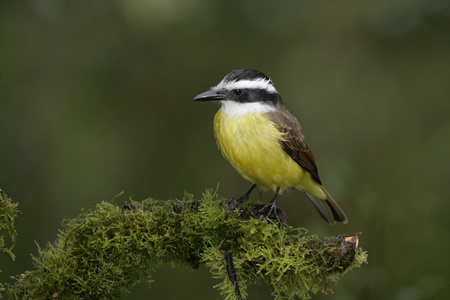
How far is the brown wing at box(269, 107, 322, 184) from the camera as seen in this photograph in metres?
4.55

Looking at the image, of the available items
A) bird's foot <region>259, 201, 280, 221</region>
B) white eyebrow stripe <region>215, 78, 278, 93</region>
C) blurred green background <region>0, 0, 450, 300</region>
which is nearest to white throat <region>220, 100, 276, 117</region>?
white eyebrow stripe <region>215, 78, 278, 93</region>

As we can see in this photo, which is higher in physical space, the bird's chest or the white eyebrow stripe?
the white eyebrow stripe

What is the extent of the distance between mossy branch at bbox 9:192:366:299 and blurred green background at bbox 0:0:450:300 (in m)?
1.93

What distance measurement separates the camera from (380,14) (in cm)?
629

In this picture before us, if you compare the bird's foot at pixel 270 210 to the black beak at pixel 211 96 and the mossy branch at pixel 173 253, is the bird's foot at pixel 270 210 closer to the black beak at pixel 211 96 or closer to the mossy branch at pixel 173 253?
the mossy branch at pixel 173 253

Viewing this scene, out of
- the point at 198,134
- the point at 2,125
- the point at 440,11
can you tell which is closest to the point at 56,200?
the point at 2,125

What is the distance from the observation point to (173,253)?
11.1ft

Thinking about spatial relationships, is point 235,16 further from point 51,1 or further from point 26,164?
point 26,164

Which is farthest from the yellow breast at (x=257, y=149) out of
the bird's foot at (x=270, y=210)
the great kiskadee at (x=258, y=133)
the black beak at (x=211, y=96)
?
the bird's foot at (x=270, y=210)

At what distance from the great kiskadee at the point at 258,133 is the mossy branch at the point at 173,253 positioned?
1004 mm

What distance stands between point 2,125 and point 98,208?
338 centimetres

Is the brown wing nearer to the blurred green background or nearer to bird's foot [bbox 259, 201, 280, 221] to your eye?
bird's foot [bbox 259, 201, 280, 221]

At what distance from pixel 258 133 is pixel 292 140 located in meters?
0.29

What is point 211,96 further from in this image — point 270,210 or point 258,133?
point 270,210
